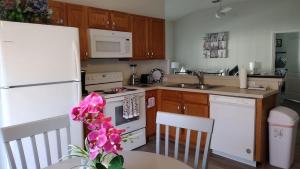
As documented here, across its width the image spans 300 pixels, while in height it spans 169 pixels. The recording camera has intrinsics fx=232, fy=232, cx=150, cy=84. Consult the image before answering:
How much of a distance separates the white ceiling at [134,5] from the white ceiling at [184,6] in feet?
8.24

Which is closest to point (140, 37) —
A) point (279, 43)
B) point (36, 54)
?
point (36, 54)

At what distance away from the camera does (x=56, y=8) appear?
2.77m

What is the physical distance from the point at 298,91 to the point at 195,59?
327 cm

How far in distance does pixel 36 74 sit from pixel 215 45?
6.39 m

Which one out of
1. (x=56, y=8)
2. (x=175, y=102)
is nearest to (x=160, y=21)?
(x=175, y=102)

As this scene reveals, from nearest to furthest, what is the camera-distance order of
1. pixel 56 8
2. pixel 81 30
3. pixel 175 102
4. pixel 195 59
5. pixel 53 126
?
pixel 53 126 → pixel 56 8 → pixel 81 30 → pixel 175 102 → pixel 195 59

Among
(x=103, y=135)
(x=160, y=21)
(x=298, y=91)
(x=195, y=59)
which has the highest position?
(x=160, y=21)

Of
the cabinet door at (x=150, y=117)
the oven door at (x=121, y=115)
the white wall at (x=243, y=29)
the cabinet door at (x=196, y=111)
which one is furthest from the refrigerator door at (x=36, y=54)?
the white wall at (x=243, y=29)

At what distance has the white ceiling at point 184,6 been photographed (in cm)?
680

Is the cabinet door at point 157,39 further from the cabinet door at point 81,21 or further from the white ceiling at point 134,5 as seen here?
the cabinet door at point 81,21

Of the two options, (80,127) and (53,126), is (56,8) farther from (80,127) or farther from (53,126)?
(53,126)

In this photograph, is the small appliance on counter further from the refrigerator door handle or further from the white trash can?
the white trash can

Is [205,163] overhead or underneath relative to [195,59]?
underneath

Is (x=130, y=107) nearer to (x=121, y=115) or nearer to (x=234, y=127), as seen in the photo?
(x=121, y=115)
